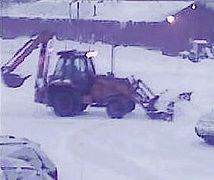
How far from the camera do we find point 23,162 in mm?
2650

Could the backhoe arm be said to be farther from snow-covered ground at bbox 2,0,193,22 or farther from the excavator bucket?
snow-covered ground at bbox 2,0,193,22

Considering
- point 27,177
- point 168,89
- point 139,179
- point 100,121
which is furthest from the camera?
point 168,89

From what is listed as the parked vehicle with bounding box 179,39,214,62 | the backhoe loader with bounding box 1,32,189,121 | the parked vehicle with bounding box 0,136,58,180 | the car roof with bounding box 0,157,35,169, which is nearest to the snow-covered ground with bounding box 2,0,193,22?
the backhoe loader with bounding box 1,32,189,121

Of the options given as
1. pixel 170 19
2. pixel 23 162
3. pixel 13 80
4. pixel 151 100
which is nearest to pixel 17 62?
pixel 13 80

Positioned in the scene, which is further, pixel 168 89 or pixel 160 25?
pixel 168 89

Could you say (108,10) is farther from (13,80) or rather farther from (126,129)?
(13,80)

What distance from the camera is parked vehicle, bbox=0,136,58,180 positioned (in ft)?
7.69

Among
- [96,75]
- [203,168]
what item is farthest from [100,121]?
[203,168]

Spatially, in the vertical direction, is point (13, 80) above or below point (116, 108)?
above

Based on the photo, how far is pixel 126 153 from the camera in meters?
4.30

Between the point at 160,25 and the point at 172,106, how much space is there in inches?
23.2

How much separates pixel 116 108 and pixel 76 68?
41 cm

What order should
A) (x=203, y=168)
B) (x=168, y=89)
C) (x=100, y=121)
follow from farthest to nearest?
Result: (x=168, y=89)
(x=100, y=121)
(x=203, y=168)

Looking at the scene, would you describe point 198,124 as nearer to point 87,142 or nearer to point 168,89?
point 87,142
